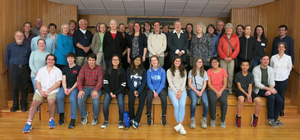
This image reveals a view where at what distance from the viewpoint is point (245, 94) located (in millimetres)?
3623

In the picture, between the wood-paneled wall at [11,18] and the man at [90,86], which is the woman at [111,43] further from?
the wood-paneled wall at [11,18]

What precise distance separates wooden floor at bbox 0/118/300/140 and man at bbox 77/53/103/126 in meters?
0.25

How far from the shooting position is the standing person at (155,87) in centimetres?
349

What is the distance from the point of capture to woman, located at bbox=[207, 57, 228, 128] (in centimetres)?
348

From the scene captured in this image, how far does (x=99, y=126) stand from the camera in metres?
3.43

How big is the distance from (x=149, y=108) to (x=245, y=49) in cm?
245

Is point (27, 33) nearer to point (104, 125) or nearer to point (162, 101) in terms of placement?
point (104, 125)

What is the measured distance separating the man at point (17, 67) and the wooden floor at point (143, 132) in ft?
1.61

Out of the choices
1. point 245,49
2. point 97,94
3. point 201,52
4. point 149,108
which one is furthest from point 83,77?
point 245,49

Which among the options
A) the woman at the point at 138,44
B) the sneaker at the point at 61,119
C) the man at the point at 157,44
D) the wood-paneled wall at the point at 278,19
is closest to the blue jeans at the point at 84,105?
the sneaker at the point at 61,119

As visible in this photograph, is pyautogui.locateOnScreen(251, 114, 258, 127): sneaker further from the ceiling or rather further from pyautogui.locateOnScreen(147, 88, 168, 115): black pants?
the ceiling

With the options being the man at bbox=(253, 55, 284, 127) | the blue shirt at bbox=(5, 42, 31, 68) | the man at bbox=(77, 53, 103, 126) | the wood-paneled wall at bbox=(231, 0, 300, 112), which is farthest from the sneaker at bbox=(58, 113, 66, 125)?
the wood-paneled wall at bbox=(231, 0, 300, 112)

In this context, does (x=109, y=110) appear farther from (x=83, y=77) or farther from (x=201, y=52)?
(x=201, y=52)

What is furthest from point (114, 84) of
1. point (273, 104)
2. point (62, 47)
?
point (273, 104)
